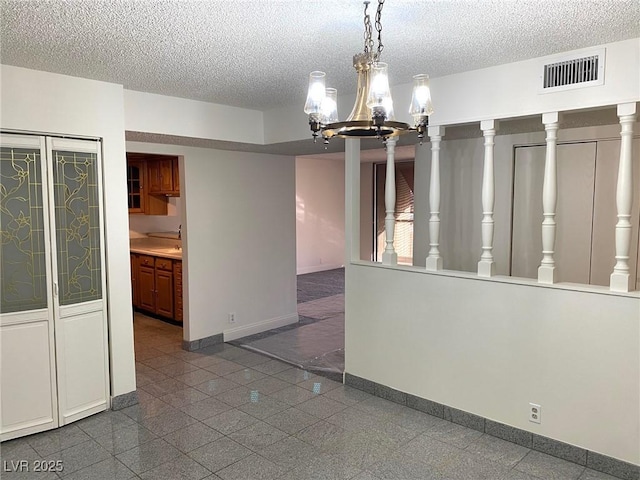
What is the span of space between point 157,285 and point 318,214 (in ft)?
15.4

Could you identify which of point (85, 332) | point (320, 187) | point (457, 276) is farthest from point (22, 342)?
point (320, 187)

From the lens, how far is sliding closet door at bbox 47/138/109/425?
325 cm

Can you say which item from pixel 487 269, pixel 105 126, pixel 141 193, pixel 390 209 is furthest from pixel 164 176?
pixel 487 269

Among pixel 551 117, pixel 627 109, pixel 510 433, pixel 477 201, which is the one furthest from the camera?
pixel 477 201

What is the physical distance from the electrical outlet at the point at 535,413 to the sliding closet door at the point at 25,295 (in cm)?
318

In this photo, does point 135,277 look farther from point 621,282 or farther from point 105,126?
point 621,282

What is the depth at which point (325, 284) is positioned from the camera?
8664mm

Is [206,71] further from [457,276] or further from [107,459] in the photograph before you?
[107,459]

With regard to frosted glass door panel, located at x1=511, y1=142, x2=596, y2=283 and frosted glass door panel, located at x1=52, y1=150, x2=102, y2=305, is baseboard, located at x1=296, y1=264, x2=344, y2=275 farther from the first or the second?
frosted glass door panel, located at x1=52, y1=150, x2=102, y2=305

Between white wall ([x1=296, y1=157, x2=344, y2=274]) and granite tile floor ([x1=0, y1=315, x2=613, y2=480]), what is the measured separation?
5869 mm

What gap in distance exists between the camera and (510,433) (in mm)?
3080

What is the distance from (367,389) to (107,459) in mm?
1985

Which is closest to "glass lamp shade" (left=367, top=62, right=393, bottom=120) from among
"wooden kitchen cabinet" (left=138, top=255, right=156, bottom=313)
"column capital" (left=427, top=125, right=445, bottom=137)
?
"column capital" (left=427, top=125, right=445, bottom=137)

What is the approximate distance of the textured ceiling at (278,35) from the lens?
210 cm
